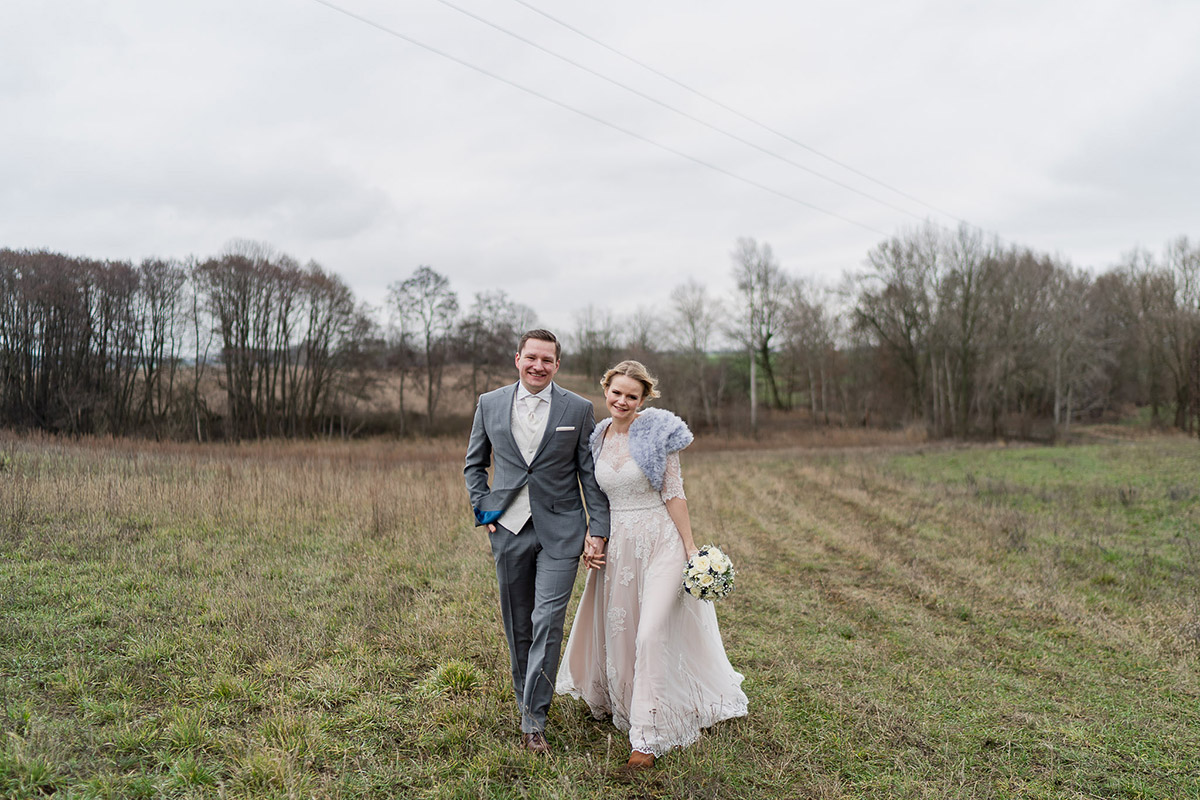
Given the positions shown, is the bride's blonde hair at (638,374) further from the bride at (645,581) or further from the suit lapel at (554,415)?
the suit lapel at (554,415)

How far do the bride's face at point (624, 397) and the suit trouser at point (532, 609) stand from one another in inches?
32.5

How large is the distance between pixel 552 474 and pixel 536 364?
2.01ft

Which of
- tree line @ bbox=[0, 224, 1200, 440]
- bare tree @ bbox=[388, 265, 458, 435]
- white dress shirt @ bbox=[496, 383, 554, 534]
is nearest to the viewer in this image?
white dress shirt @ bbox=[496, 383, 554, 534]

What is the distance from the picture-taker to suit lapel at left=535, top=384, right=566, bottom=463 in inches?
150

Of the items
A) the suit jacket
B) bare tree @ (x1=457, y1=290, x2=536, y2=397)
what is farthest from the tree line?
the suit jacket

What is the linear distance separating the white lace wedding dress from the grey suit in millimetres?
202

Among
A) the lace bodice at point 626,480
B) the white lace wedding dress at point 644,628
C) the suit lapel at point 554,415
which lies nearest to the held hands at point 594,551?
the white lace wedding dress at point 644,628

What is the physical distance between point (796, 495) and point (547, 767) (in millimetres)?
12832

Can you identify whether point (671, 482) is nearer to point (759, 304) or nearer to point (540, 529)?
point (540, 529)

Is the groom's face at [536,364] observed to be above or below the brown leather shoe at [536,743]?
above

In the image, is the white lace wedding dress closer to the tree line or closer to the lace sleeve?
the lace sleeve

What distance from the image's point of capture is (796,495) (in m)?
15.5

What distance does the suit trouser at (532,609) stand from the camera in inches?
147

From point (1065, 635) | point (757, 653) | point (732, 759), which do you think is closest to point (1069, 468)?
point (1065, 635)
